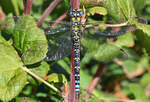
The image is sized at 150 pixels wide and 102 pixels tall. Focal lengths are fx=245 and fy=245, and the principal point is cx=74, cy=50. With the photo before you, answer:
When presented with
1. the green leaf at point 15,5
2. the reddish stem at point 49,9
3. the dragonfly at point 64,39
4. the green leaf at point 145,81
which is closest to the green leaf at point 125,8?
the dragonfly at point 64,39

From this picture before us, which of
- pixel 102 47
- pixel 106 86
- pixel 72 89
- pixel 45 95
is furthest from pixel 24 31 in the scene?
pixel 106 86

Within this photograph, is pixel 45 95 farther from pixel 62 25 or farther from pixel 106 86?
pixel 106 86

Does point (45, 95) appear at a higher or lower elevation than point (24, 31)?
lower

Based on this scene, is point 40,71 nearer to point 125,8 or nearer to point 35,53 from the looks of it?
point 35,53

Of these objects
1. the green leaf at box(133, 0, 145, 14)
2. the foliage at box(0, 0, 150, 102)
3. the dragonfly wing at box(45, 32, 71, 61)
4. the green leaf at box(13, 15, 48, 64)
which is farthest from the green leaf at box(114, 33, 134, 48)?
the green leaf at box(13, 15, 48, 64)

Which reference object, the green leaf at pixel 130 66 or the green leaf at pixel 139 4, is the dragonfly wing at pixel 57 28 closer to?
the green leaf at pixel 139 4

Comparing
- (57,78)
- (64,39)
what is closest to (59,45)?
(64,39)

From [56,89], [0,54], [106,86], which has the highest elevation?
[0,54]

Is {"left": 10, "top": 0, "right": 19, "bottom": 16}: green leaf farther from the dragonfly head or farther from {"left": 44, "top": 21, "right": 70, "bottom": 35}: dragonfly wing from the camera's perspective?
the dragonfly head
